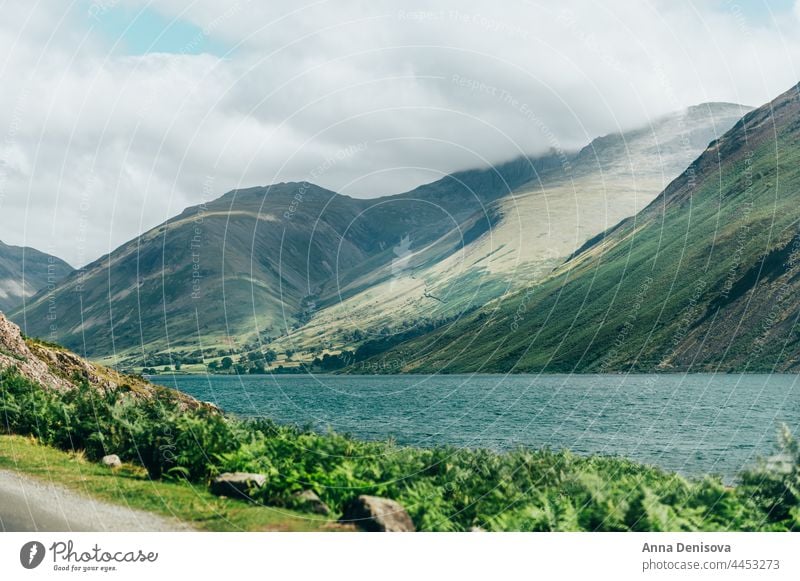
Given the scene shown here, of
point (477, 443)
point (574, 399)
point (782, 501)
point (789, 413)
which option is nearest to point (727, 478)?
point (477, 443)

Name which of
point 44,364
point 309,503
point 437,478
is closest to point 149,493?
point 309,503

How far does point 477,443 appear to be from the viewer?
223 ft

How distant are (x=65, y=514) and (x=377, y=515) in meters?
8.70

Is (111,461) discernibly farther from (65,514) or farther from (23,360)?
(23,360)

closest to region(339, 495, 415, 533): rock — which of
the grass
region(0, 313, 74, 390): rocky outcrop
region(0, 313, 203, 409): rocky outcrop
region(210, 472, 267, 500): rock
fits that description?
the grass

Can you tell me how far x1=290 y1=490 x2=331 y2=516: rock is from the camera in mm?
21266

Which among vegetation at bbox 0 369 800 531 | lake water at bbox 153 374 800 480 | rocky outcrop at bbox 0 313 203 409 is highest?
rocky outcrop at bbox 0 313 203 409

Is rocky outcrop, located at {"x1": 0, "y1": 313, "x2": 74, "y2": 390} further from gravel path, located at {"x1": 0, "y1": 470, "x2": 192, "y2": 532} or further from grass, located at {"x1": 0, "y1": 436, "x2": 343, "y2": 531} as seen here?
gravel path, located at {"x1": 0, "y1": 470, "x2": 192, "y2": 532}

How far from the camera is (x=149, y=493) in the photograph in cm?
2248

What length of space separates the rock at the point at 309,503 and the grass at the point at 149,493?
1.16 ft

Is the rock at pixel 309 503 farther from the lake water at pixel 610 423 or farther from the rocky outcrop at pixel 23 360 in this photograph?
the lake water at pixel 610 423
